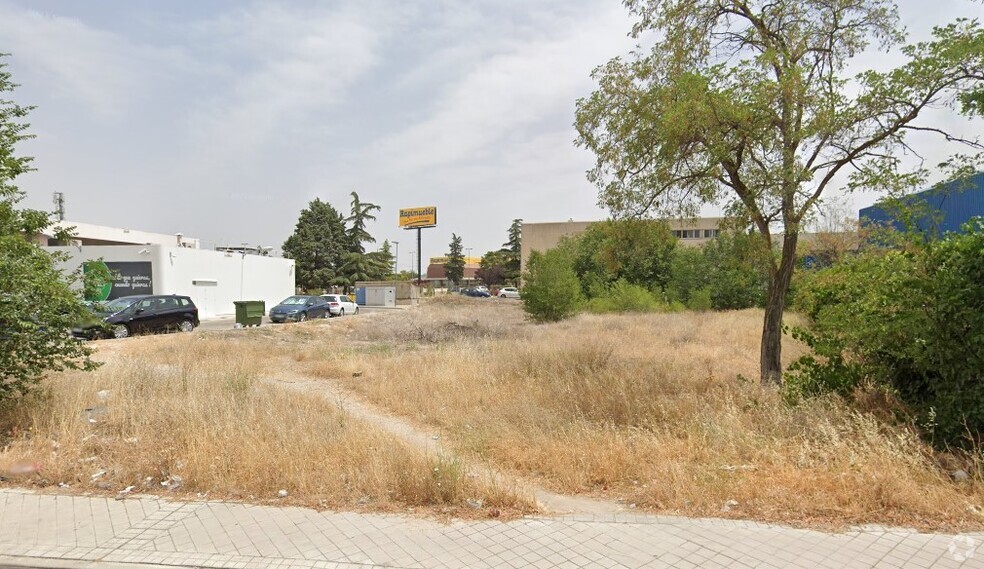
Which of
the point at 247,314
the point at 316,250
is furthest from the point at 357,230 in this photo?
the point at 247,314

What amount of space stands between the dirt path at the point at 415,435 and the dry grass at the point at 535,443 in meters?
0.19

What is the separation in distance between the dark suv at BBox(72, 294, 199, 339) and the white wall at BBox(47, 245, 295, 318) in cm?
699

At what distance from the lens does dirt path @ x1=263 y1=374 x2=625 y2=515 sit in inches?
171

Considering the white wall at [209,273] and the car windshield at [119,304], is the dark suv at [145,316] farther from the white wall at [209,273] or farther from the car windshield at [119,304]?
the white wall at [209,273]

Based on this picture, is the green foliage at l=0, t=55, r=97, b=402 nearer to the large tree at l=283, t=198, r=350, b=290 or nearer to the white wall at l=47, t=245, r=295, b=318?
the white wall at l=47, t=245, r=295, b=318

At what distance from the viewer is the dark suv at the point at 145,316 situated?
717 inches

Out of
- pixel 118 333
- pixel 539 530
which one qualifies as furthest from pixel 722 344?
pixel 118 333

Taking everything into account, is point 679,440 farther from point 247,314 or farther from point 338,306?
point 338,306

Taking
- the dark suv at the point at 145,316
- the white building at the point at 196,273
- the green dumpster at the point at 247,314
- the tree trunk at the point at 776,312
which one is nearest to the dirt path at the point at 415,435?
the tree trunk at the point at 776,312

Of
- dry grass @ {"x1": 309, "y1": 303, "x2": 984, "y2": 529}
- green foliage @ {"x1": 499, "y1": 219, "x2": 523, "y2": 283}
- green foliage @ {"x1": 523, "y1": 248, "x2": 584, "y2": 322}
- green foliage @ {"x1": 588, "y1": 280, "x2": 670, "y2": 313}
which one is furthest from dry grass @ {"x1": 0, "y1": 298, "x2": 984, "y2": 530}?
green foliage @ {"x1": 499, "y1": 219, "x2": 523, "y2": 283}

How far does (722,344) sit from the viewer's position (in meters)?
Result: 14.9

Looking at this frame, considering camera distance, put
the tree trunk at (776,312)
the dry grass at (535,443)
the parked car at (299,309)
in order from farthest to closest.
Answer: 1. the parked car at (299,309)
2. the tree trunk at (776,312)
3. the dry grass at (535,443)

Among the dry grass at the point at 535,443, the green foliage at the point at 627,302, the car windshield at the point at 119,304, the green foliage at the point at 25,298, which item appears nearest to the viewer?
the dry grass at the point at 535,443

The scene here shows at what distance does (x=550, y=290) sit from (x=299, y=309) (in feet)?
45.8
